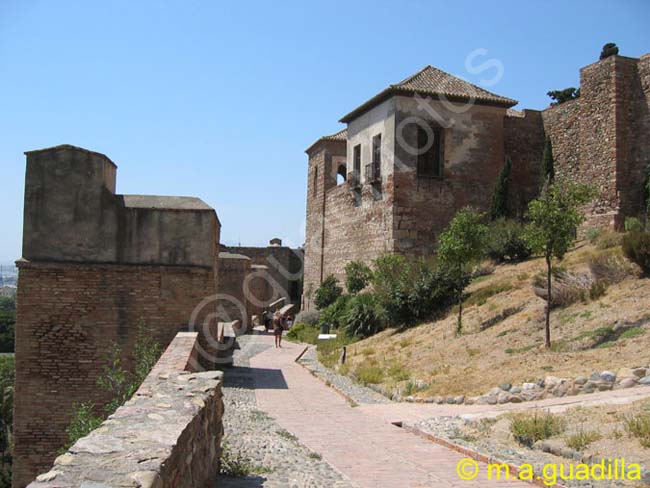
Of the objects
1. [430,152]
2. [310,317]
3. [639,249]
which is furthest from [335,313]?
[639,249]

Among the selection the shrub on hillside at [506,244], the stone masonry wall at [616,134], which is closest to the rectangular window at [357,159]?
the shrub on hillside at [506,244]

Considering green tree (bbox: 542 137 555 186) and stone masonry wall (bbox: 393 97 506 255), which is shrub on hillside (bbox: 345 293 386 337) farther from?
green tree (bbox: 542 137 555 186)

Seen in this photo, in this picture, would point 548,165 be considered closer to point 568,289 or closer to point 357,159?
point 357,159

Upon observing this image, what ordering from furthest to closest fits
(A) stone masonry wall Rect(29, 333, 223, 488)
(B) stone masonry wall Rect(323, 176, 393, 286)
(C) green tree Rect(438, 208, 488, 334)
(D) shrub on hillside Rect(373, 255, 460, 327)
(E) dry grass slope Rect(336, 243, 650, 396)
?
(B) stone masonry wall Rect(323, 176, 393, 286), (D) shrub on hillside Rect(373, 255, 460, 327), (C) green tree Rect(438, 208, 488, 334), (E) dry grass slope Rect(336, 243, 650, 396), (A) stone masonry wall Rect(29, 333, 223, 488)

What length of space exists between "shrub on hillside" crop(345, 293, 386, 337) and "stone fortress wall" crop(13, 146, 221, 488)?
837 centimetres

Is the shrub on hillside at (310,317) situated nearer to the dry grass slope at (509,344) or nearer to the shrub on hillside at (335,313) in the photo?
the shrub on hillside at (335,313)

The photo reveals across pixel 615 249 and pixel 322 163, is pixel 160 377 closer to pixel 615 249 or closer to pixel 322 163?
pixel 615 249

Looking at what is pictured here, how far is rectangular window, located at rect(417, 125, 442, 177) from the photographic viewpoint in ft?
74.3

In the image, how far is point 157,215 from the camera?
11727 mm

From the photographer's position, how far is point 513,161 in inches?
935

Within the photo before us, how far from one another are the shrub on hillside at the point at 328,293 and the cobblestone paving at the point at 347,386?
9.95 m

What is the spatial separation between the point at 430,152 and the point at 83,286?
14.7 m

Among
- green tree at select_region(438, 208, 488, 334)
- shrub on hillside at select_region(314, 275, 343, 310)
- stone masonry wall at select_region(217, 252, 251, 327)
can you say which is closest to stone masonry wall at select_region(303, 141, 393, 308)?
shrub on hillside at select_region(314, 275, 343, 310)

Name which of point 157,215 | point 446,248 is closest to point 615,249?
point 446,248
